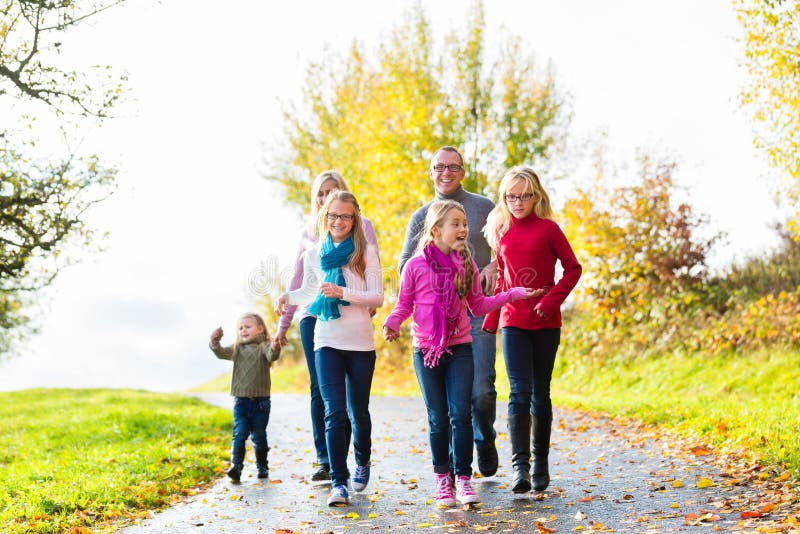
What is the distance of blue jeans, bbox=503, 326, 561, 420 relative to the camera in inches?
271

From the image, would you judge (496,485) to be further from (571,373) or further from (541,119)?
(541,119)

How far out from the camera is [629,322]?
845 inches

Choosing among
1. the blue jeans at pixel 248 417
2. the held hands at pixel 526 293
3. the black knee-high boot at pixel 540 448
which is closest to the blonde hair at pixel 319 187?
the held hands at pixel 526 293

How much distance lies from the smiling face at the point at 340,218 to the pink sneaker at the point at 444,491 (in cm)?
212

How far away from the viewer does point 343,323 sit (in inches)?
276

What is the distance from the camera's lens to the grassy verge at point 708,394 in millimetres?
9641

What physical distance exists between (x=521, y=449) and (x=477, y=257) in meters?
1.69

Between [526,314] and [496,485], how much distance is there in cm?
184

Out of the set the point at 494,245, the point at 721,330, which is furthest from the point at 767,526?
the point at 721,330

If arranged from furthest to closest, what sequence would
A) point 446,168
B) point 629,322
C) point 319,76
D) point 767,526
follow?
point 319,76, point 629,322, point 446,168, point 767,526

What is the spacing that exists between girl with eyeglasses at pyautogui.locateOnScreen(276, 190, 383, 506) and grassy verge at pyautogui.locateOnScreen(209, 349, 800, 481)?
3.96m

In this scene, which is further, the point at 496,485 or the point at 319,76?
the point at 319,76

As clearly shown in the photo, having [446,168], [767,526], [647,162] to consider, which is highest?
[647,162]

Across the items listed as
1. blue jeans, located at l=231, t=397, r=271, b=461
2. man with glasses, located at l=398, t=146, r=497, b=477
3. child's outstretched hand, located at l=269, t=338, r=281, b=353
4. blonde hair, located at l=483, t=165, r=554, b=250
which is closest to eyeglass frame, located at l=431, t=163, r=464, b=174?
man with glasses, located at l=398, t=146, r=497, b=477
